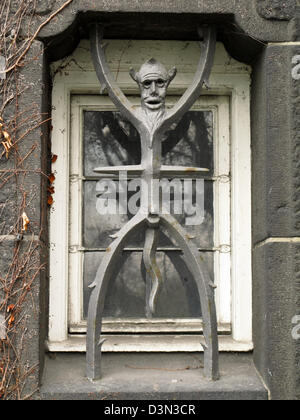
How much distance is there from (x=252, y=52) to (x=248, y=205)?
27.8 inches

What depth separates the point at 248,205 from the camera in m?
3.31

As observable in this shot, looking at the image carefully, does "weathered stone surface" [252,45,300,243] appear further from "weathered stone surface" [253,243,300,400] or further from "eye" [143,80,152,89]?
"eye" [143,80,152,89]

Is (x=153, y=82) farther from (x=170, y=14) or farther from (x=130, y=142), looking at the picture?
(x=130, y=142)

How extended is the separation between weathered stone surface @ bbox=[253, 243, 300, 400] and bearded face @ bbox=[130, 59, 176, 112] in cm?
79

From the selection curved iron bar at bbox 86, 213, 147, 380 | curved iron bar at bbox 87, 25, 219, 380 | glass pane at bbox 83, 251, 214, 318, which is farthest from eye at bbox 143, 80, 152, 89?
glass pane at bbox 83, 251, 214, 318

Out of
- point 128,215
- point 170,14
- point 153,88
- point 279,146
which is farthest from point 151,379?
point 170,14

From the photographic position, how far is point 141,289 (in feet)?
10.9

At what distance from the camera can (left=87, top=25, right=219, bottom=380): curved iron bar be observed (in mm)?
2967

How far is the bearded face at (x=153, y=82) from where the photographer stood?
3070mm

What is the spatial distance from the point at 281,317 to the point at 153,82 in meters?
1.15

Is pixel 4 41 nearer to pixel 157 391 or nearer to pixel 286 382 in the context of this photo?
pixel 157 391

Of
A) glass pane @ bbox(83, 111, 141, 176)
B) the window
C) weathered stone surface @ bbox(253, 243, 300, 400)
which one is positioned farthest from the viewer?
glass pane @ bbox(83, 111, 141, 176)

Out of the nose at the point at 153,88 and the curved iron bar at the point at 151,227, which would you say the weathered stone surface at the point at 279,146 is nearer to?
the curved iron bar at the point at 151,227

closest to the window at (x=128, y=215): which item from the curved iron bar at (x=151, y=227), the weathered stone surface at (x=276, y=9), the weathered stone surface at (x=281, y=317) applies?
the curved iron bar at (x=151, y=227)
